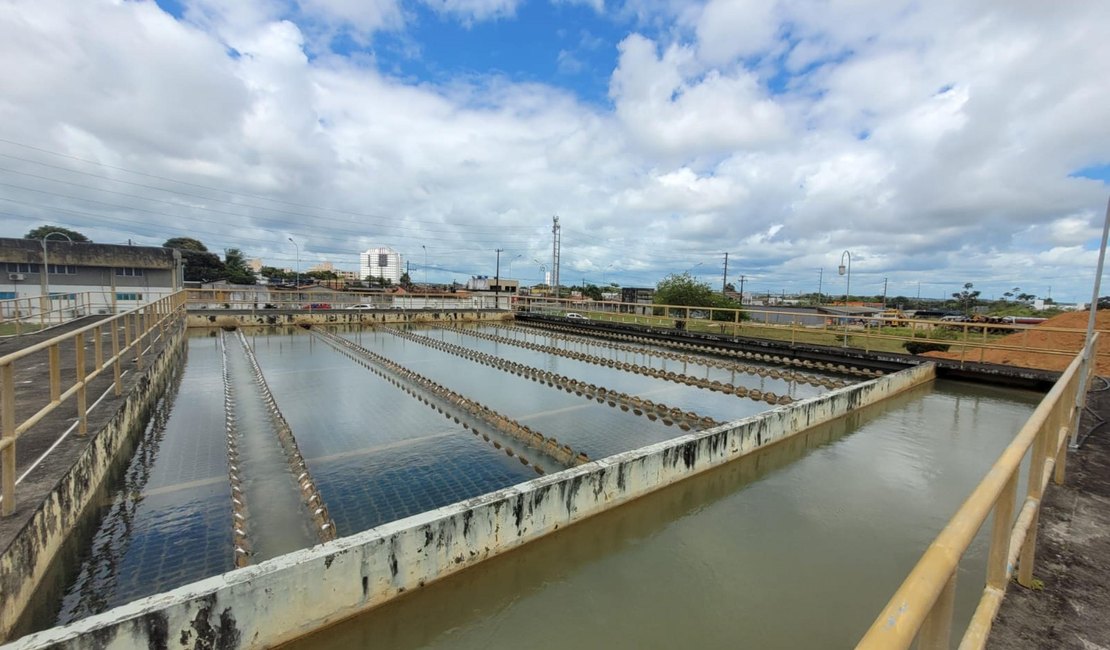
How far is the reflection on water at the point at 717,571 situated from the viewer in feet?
8.77

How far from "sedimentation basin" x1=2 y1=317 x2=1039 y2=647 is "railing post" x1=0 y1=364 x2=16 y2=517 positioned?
0.65m

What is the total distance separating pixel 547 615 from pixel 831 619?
5.30ft

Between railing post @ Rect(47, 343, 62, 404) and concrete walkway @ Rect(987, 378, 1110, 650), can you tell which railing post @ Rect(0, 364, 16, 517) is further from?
concrete walkway @ Rect(987, 378, 1110, 650)

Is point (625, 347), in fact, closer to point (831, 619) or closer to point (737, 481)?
point (737, 481)

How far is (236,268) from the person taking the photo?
71.8 metres

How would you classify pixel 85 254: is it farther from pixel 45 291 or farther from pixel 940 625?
pixel 940 625

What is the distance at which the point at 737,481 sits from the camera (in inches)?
184

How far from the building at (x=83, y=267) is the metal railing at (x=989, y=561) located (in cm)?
3568

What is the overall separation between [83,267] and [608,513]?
43.0 meters

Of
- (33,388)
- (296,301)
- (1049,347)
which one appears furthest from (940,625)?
(296,301)

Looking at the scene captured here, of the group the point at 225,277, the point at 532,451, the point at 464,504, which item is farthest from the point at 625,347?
the point at 225,277

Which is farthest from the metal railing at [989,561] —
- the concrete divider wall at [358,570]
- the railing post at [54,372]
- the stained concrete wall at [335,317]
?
the stained concrete wall at [335,317]

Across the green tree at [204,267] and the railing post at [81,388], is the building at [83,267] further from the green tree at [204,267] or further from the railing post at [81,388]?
the green tree at [204,267]

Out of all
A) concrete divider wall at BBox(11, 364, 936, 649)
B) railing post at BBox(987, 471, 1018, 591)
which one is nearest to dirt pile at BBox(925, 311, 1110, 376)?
concrete divider wall at BBox(11, 364, 936, 649)
